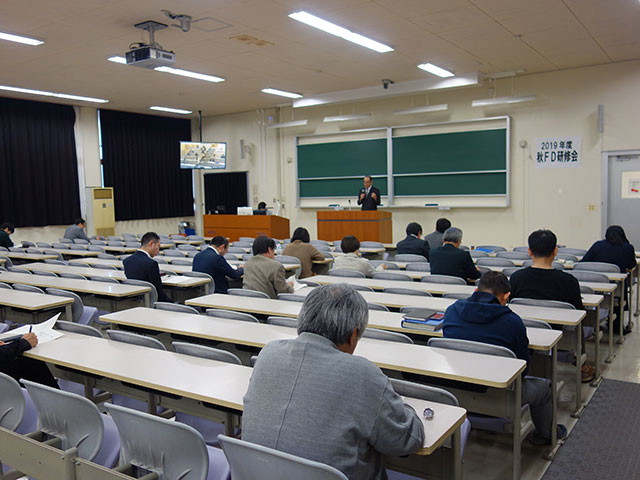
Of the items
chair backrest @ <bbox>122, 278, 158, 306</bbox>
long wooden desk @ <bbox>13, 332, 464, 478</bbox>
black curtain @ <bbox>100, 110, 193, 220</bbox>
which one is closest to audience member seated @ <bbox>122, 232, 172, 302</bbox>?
chair backrest @ <bbox>122, 278, 158, 306</bbox>

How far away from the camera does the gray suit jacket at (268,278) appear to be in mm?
5258

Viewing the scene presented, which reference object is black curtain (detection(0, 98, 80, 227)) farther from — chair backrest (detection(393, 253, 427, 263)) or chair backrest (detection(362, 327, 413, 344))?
chair backrest (detection(362, 327, 413, 344))

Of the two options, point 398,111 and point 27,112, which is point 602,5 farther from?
point 27,112

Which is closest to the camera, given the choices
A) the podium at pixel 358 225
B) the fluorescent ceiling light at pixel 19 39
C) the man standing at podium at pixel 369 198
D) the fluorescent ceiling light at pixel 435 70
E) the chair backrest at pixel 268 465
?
the chair backrest at pixel 268 465

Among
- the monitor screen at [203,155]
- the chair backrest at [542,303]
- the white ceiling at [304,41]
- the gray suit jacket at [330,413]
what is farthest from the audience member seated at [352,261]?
the monitor screen at [203,155]

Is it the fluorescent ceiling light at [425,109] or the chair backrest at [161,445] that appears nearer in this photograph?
the chair backrest at [161,445]

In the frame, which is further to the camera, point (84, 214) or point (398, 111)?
point (84, 214)

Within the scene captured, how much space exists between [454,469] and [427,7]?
6.24m

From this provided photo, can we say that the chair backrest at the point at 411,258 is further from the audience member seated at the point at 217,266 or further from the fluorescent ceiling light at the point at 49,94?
the fluorescent ceiling light at the point at 49,94

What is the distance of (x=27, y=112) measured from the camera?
13.2m

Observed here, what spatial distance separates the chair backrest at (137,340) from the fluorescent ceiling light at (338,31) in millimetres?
5215

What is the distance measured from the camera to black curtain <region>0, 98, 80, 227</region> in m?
12.9

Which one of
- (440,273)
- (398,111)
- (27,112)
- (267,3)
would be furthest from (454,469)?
(27,112)

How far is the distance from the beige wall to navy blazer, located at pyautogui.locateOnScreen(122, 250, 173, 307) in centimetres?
830
